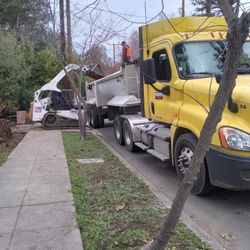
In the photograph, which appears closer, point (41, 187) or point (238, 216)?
point (238, 216)

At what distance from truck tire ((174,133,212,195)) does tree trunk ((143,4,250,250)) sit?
96.5 inches

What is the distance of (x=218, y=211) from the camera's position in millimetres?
5820

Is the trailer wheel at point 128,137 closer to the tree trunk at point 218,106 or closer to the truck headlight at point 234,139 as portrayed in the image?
the truck headlight at point 234,139

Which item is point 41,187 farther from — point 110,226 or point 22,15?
point 22,15

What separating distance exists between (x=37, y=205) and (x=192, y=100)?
2923 millimetres

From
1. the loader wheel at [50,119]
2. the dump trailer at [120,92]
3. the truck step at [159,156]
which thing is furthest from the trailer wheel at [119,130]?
the loader wheel at [50,119]

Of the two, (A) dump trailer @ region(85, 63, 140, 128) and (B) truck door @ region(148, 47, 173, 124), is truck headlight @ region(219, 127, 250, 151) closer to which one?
(B) truck door @ region(148, 47, 173, 124)

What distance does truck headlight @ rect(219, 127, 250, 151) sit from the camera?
212 inches

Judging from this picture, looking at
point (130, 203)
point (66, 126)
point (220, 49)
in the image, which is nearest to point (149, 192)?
point (130, 203)

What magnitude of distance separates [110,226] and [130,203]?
965 mm

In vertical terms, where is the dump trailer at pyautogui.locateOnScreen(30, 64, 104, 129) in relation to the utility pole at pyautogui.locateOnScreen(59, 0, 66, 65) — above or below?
below

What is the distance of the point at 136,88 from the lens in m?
11.8

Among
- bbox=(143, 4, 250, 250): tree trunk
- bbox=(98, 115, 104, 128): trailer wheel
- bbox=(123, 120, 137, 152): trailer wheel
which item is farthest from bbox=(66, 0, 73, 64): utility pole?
bbox=(143, 4, 250, 250): tree trunk

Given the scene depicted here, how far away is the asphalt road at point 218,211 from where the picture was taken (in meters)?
4.81
